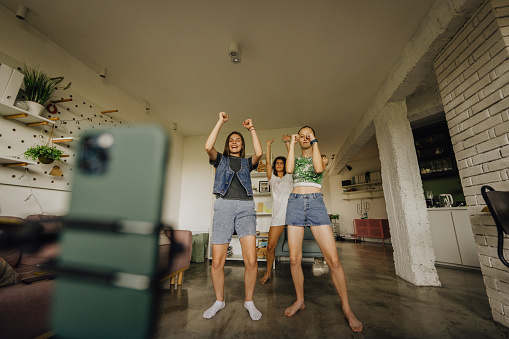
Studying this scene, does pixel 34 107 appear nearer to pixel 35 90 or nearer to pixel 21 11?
pixel 35 90

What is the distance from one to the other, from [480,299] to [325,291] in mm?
1444

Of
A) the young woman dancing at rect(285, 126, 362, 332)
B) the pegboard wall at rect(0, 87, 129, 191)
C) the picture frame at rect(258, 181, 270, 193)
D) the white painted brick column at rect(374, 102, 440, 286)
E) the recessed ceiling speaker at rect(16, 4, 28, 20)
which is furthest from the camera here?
the picture frame at rect(258, 181, 270, 193)

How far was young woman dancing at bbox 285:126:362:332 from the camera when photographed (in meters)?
1.58

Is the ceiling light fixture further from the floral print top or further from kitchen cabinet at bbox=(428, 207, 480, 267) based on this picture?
kitchen cabinet at bbox=(428, 207, 480, 267)

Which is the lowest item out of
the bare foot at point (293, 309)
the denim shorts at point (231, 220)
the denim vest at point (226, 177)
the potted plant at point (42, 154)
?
the bare foot at point (293, 309)

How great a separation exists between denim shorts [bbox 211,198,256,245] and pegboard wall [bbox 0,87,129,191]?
1.33m

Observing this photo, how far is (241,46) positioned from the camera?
2.64 metres

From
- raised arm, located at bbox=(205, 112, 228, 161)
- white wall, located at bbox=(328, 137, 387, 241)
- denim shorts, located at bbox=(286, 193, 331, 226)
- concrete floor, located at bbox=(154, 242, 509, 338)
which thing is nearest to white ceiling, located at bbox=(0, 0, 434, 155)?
raised arm, located at bbox=(205, 112, 228, 161)

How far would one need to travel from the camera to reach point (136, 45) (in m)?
2.61

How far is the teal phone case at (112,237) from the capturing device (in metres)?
0.40

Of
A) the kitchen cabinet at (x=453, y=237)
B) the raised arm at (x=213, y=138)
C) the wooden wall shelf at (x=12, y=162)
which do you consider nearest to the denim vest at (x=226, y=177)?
the raised arm at (x=213, y=138)

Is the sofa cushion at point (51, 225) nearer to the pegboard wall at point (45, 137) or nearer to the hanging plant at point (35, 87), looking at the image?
the pegboard wall at point (45, 137)

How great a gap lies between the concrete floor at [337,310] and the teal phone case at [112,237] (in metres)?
0.97

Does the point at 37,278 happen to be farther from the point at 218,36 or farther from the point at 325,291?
the point at 218,36
